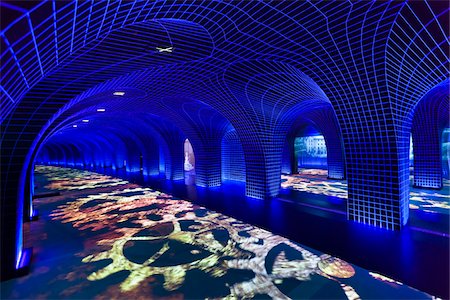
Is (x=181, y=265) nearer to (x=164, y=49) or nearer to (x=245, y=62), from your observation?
(x=164, y=49)

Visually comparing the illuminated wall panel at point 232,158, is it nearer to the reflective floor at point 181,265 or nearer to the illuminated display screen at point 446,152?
the reflective floor at point 181,265

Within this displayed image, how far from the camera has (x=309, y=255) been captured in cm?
630

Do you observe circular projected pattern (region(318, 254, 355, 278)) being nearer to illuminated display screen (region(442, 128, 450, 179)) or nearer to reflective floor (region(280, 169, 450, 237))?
reflective floor (region(280, 169, 450, 237))

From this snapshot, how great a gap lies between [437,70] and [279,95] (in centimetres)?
666

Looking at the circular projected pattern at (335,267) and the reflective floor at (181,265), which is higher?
the reflective floor at (181,265)

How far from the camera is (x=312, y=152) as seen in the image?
3675 cm

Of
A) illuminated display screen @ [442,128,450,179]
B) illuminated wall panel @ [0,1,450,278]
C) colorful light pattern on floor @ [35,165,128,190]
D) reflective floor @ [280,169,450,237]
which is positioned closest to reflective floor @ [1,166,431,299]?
illuminated wall panel @ [0,1,450,278]

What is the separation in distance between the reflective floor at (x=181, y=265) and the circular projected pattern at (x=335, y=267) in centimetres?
2

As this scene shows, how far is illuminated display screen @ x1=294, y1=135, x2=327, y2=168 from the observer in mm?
35438

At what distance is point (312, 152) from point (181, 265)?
34434mm

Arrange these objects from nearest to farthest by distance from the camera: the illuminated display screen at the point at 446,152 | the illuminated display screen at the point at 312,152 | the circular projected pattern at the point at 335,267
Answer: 1. the circular projected pattern at the point at 335,267
2. the illuminated display screen at the point at 446,152
3. the illuminated display screen at the point at 312,152

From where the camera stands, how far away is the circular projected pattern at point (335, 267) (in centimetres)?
538

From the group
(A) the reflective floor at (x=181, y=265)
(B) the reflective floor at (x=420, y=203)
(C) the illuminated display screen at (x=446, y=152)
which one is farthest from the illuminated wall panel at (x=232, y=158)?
(C) the illuminated display screen at (x=446, y=152)

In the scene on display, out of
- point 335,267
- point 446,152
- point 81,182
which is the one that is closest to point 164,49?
point 335,267
